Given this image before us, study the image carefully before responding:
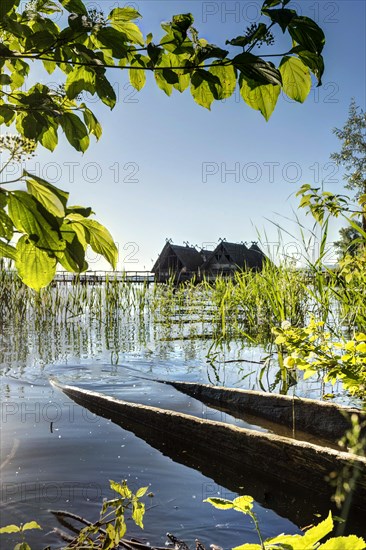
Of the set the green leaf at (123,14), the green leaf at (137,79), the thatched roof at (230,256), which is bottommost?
the green leaf at (137,79)

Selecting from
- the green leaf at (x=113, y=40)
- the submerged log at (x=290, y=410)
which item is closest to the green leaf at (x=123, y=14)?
the green leaf at (x=113, y=40)

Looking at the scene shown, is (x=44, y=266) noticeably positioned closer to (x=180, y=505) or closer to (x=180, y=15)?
(x=180, y=15)

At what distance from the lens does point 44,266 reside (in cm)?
89

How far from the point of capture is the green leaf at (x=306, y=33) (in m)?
0.84

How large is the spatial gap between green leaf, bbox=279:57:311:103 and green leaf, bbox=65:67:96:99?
0.44 meters

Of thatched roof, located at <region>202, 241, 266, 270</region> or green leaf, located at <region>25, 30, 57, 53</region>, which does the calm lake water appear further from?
thatched roof, located at <region>202, 241, 266, 270</region>

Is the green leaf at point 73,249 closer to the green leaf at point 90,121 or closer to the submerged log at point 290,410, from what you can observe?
the green leaf at point 90,121

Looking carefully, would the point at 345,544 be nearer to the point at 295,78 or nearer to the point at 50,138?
the point at 295,78

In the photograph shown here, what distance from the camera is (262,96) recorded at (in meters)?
1.02

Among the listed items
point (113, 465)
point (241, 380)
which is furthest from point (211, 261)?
point (113, 465)

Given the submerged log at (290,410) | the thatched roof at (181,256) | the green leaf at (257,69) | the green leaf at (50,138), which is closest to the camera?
the green leaf at (257,69)

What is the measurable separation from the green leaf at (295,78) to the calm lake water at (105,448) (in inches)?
72.1

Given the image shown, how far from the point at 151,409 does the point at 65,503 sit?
1.18m

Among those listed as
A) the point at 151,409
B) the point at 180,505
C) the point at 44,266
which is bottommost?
the point at 180,505
